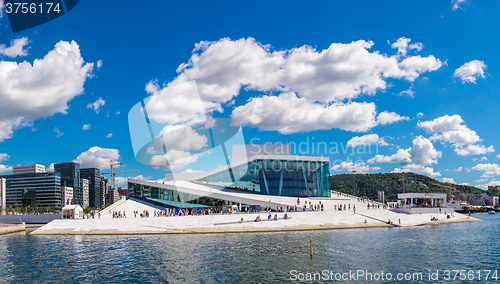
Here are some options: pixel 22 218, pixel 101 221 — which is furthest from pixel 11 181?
pixel 101 221

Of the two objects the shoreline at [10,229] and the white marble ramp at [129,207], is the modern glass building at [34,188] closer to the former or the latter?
the white marble ramp at [129,207]

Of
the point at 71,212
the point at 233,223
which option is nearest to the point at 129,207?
the point at 71,212

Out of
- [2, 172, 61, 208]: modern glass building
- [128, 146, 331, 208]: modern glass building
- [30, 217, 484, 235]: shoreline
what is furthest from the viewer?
[2, 172, 61, 208]: modern glass building

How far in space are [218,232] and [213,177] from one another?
37830 mm

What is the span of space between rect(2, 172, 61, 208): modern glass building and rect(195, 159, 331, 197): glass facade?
134m

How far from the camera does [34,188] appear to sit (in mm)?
173750

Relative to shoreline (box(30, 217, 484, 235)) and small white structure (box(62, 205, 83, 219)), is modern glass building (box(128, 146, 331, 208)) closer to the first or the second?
small white structure (box(62, 205, 83, 219))

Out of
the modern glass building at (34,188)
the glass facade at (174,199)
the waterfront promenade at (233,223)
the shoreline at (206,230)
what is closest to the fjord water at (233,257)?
the shoreline at (206,230)

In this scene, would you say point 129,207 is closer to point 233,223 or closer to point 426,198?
point 233,223

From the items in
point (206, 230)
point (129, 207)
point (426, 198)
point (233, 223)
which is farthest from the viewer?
point (426, 198)

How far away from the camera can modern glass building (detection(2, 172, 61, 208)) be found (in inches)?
6801

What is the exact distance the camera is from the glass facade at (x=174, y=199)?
63009mm

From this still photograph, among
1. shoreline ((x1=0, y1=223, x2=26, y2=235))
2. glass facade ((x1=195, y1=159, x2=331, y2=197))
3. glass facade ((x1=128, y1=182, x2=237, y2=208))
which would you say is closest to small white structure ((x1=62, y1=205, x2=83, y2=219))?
shoreline ((x1=0, y1=223, x2=26, y2=235))

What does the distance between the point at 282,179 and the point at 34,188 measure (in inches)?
5857
